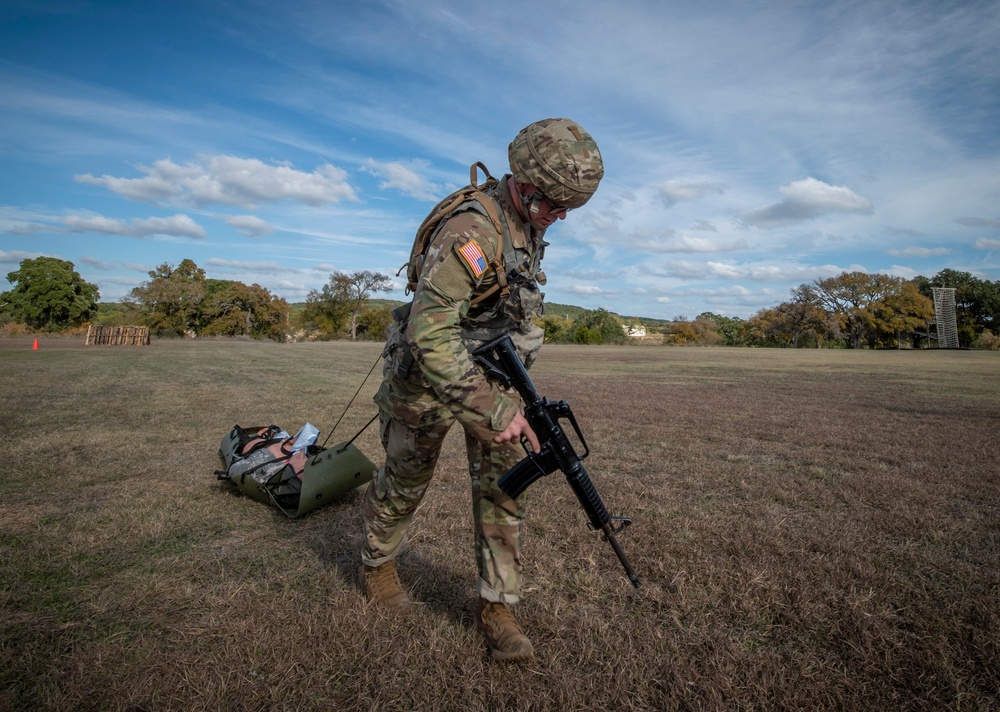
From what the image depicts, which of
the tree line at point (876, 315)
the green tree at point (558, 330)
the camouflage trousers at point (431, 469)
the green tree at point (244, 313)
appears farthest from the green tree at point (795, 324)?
the camouflage trousers at point (431, 469)

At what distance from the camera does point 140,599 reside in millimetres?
3555

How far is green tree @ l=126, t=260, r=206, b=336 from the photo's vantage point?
6359 cm

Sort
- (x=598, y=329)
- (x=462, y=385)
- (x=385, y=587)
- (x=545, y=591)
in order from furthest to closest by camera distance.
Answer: (x=598, y=329)
(x=545, y=591)
(x=385, y=587)
(x=462, y=385)

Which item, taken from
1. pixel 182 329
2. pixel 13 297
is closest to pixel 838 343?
pixel 182 329

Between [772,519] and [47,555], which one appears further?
[772,519]

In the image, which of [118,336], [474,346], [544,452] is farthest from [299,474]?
[118,336]

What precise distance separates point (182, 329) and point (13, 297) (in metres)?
19.5

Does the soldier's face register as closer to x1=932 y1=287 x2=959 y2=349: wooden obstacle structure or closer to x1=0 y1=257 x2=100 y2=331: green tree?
x1=932 y1=287 x2=959 y2=349: wooden obstacle structure

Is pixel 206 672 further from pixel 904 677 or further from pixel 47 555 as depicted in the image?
pixel 904 677

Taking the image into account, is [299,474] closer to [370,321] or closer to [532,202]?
[532,202]

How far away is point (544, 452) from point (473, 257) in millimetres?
1119

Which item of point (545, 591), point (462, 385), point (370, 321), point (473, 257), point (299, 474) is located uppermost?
point (370, 321)

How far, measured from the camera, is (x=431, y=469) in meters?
3.46

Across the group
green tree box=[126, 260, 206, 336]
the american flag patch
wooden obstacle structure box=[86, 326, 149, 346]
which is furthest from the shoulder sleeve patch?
green tree box=[126, 260, 206, 336]
